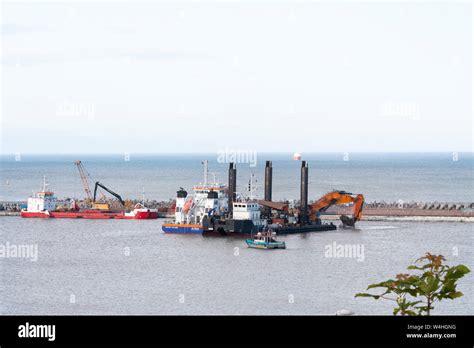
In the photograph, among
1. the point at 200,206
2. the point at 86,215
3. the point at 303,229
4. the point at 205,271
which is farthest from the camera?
the point at 86,215

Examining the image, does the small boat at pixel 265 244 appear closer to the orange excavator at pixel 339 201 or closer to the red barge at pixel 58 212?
the orange excavator at pixel 339 201

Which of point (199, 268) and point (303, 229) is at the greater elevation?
point (303, 229)

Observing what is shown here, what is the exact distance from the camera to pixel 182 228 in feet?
258

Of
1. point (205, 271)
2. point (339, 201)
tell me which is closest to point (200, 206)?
point (339, 201)

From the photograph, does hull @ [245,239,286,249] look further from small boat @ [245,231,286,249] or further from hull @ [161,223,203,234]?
hull @ [161,223,203,234]

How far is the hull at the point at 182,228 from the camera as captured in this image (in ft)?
258

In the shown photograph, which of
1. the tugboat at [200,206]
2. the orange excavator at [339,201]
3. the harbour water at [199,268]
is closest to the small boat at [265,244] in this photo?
the harbour water at [199,268]

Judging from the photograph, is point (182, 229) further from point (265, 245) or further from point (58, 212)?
point (58, 212)

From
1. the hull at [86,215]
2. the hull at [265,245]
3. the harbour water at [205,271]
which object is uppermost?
the hull at [86,215]

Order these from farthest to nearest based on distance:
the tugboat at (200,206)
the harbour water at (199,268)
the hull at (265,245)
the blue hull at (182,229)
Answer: the tugboat at (200,206) < the blue hull at (182,229) < the hull at (265,245) < the harbour water at (199,268)
